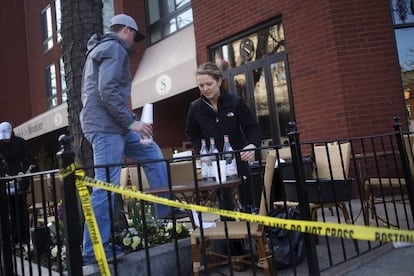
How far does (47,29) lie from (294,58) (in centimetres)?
1446

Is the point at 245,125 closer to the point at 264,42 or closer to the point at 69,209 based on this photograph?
the point at 69,209

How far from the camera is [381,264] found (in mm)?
3410

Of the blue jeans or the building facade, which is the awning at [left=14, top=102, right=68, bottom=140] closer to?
the building facade

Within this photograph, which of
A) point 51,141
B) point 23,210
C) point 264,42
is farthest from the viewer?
point 51,141

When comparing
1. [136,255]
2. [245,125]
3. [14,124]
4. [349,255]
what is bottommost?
[349,255]

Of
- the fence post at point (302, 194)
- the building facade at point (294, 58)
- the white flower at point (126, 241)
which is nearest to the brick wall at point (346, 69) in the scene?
the building facade at point (294, 58)

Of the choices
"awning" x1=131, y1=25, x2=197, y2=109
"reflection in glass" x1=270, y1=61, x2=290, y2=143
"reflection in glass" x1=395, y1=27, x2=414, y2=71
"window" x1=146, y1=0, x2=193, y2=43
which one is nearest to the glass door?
"reflection in glass" x1=270, y1=61, x2=290, y2=143

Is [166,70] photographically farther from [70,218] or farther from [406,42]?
[70,218]

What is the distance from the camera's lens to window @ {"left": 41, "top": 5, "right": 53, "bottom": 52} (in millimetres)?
17797

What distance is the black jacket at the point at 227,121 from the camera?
13.2ft

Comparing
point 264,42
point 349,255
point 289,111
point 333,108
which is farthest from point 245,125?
point 264,42

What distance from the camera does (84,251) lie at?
3186 millimetres

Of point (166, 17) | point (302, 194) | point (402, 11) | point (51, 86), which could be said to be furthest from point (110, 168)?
point (51, 86)

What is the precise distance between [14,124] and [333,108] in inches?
697
